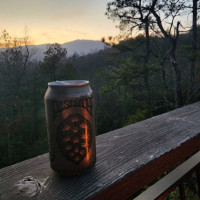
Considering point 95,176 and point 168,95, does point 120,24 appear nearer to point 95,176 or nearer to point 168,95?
point 168,95

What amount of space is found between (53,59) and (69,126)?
11.9 metres

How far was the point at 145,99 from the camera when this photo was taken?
805 cm

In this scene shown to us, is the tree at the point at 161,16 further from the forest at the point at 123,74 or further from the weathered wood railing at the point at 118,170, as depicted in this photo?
the weathered wood railing at the point at 118,170

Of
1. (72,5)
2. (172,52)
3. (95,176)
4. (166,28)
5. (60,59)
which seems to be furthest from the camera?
(60,59)

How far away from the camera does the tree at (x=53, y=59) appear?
38.5 feet

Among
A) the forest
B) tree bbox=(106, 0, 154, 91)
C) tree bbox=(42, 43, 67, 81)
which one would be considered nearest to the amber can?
the forest

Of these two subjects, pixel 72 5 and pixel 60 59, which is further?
pixel 60 59

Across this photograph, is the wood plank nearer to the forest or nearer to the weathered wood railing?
the weathered wood railing

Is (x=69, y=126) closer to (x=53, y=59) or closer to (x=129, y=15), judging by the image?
(x=129, y=15)

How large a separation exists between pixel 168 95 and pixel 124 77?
179 cm

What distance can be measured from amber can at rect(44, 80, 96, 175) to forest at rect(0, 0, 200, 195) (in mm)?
4929

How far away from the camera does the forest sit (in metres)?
6.77

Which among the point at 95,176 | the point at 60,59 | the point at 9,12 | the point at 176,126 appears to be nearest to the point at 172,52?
the point at 176,126

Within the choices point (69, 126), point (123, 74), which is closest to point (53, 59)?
point (123, 74)
